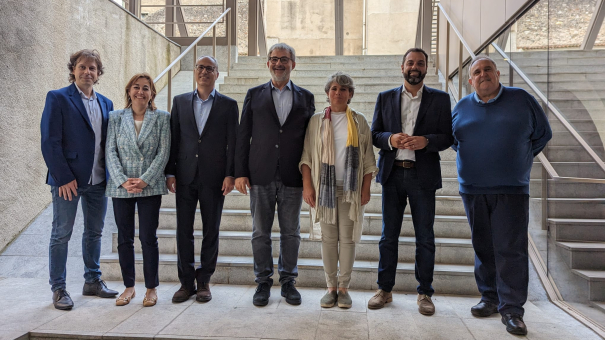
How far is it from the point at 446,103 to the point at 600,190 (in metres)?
1.00

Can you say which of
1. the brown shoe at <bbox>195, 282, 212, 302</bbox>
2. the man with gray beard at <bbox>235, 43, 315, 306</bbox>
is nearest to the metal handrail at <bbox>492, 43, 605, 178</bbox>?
the man with gray beard at <bbox>235, 43, 315, 306</bbox>

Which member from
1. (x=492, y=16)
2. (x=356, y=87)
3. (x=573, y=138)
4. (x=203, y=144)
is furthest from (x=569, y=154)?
(x=356, y=87)

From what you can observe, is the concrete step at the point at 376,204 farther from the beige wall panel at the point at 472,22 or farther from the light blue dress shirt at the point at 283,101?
the beige wall panel at the point at 472,22

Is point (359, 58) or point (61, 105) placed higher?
point (359, 58)

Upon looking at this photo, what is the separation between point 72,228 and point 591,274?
10.4 feet

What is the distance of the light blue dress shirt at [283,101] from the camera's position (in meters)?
2.69

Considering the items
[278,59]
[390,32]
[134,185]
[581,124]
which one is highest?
[390,32]

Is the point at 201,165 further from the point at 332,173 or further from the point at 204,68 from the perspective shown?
the point at 332,173

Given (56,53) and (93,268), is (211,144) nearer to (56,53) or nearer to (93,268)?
(93,268)

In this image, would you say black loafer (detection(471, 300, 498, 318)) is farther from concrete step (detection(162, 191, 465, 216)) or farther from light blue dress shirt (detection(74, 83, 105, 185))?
light blue dress shirt (detection(74, 83, 105, 185))

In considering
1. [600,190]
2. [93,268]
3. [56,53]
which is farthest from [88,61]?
[600,190]

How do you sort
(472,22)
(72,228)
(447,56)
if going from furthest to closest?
(447,56) → (472,22) → (72,228)

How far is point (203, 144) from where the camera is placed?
2.66 metres

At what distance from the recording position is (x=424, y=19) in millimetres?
7414
